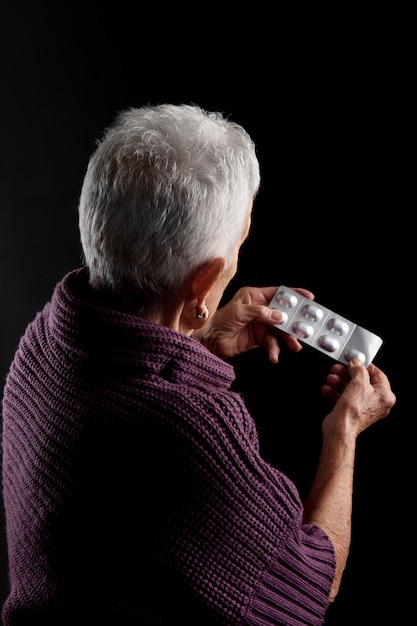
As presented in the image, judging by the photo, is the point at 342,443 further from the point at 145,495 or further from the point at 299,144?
the point at 299,144

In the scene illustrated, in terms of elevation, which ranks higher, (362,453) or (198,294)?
(198,294)

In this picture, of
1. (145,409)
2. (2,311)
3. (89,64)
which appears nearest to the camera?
(145,409)

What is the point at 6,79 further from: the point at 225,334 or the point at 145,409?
the point at 145,409

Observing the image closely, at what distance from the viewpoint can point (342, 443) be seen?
1013 millimetres

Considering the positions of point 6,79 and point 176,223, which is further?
point 6,79

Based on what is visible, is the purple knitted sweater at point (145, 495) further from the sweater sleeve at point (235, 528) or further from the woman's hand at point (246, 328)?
the woman's hand at point (246, 328)

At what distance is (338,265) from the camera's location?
113 centimetres

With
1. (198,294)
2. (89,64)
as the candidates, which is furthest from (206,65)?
(198,294)

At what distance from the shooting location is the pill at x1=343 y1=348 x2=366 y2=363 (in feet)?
3.48

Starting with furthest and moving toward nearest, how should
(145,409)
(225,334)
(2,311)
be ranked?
(2,311)
(225,334)
(145,409)

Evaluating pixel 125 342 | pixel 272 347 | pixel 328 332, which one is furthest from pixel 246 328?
pixel 125 342

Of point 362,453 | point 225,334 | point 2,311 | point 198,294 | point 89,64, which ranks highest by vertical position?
point 89,64

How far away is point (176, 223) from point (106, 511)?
35 centimetres

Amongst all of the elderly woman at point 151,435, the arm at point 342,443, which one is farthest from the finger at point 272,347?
the elderly woman at point 151,435
